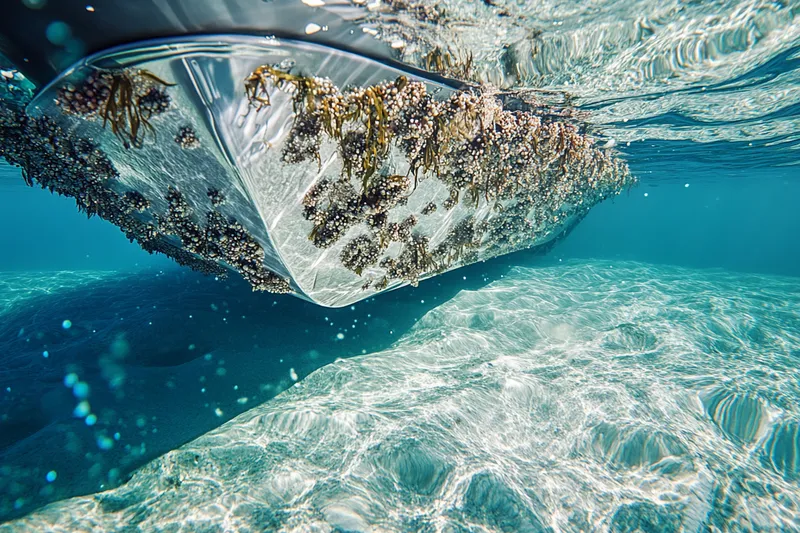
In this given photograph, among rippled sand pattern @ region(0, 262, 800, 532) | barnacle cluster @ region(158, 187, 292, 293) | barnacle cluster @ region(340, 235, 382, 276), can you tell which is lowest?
rippled sand pattern @ region(0, 262, 800, 532)

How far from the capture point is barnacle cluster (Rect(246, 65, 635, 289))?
171 inches

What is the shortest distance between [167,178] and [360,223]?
2776mm

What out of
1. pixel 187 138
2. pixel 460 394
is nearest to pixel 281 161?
pixel 187 138

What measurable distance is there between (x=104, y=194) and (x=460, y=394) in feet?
23.2

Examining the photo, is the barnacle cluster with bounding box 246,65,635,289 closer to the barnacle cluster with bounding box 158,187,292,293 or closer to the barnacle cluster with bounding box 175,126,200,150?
the barnacle cluster with bounding box 175,126,200,150

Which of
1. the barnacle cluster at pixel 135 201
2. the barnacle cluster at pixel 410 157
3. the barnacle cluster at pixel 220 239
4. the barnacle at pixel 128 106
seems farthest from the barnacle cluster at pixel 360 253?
the barnacle cluster at pixel 135 201

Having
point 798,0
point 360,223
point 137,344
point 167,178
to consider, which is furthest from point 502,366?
point 137,344

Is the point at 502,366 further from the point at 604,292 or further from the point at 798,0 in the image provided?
the point at 604,292

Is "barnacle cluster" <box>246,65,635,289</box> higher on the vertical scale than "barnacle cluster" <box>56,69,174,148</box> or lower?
lower

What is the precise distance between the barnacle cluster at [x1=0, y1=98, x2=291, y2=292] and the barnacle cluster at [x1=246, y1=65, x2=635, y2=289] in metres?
1.34

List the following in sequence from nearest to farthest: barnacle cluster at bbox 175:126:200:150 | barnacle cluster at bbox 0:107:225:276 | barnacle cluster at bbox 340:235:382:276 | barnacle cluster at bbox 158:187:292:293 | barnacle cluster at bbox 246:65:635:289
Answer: barnacle cluster at bbox 175:126:200:150 → barnacle cluster at bbox 246:65:635:289 → barnacle cluster at bbox 0:107:225:276 → barnacle cluster at bbox 158:187:292:293 → barnacle cluster at bbox 340:235:382:276

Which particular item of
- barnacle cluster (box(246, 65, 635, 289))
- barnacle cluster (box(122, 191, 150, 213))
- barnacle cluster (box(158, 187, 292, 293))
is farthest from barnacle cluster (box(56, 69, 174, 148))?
barnacle cluster (box(122, 191, 150, 213))

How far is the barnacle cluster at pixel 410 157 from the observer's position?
4.35 metres

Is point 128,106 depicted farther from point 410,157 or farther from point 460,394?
point 460,394
